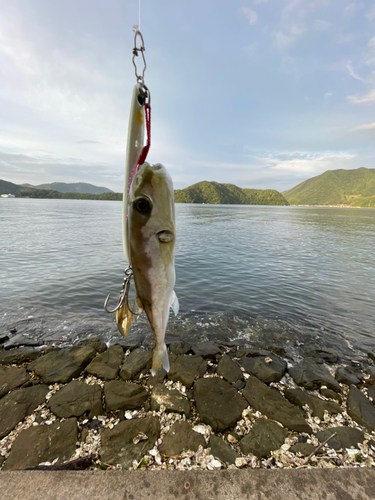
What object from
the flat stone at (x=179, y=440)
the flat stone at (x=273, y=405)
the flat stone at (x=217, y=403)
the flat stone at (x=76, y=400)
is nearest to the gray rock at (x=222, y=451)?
the flat stone at (x=179, y=440)

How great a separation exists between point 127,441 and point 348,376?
743 cm

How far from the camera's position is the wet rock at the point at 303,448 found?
492 centimetres

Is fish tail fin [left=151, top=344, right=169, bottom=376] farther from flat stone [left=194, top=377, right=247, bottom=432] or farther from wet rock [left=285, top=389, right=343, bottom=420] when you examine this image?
wet rock [left=285, top=389, right=343, bottom=420]

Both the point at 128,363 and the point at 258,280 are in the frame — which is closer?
the point at 128,363

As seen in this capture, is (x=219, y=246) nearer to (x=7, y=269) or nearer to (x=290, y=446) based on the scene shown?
(x=7, y=269)

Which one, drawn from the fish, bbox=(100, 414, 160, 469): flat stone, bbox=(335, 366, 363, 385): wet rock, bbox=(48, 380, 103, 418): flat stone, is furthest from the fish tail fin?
bbox=(335, 366, 363, 385): wet rock

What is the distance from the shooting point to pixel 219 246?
32156 millimetres

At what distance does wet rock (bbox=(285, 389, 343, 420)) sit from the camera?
623cm

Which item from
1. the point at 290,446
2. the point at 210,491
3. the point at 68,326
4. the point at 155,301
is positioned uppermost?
the point at 155,301

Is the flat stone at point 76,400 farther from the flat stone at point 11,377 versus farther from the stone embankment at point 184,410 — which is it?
the flat stone at point 11,377

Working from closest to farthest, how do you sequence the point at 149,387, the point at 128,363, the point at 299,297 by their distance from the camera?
the point at 149,387 → the point at 128,363 → the point at 299,297

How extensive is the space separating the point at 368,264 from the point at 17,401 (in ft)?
96.7

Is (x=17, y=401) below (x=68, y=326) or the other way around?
the other way around

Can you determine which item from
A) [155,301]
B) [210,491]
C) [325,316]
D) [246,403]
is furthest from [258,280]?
[155,301]
